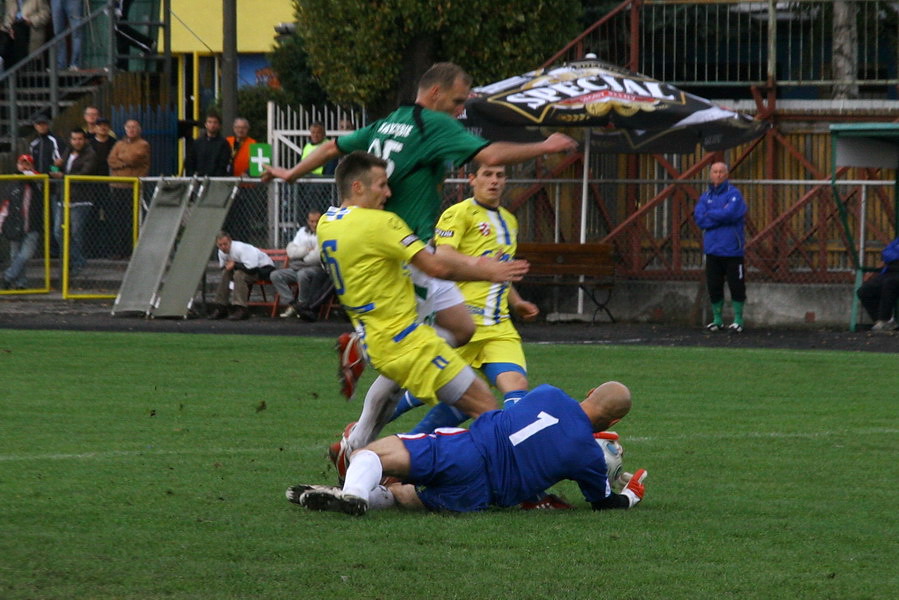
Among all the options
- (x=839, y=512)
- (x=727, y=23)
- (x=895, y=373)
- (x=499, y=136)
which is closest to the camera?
(x=839, y=512)

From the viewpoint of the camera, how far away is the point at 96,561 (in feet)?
19.0

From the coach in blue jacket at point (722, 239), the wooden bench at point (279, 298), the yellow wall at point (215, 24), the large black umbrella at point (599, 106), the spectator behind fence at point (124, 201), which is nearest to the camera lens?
the coach in blue jacket at point (722, 239)

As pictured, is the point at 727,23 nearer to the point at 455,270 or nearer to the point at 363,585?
the point at 455,270

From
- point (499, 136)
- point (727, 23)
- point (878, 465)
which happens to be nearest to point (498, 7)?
point (499, 136)

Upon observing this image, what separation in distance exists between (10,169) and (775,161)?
1201 centimetres

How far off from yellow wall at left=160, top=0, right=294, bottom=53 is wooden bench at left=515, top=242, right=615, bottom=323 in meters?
16.8

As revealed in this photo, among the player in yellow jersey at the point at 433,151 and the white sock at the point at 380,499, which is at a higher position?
the player in yellow jersey at the point at 433,151

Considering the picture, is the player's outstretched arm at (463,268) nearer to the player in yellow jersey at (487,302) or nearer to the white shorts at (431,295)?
the white shorts at (431,295)

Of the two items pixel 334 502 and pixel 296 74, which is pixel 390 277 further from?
pixel 296 74

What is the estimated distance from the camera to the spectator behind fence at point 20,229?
2156cm

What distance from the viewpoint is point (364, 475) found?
22.2ft

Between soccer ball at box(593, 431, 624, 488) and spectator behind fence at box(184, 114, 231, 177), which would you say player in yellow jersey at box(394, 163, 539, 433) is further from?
spectator behind fence at box(184, 114, 231, 177)

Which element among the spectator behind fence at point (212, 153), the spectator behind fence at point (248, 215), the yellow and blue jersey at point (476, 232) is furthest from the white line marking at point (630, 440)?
the spectator behind fence at point (212, 153)

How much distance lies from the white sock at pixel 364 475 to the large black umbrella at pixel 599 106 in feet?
42.0
